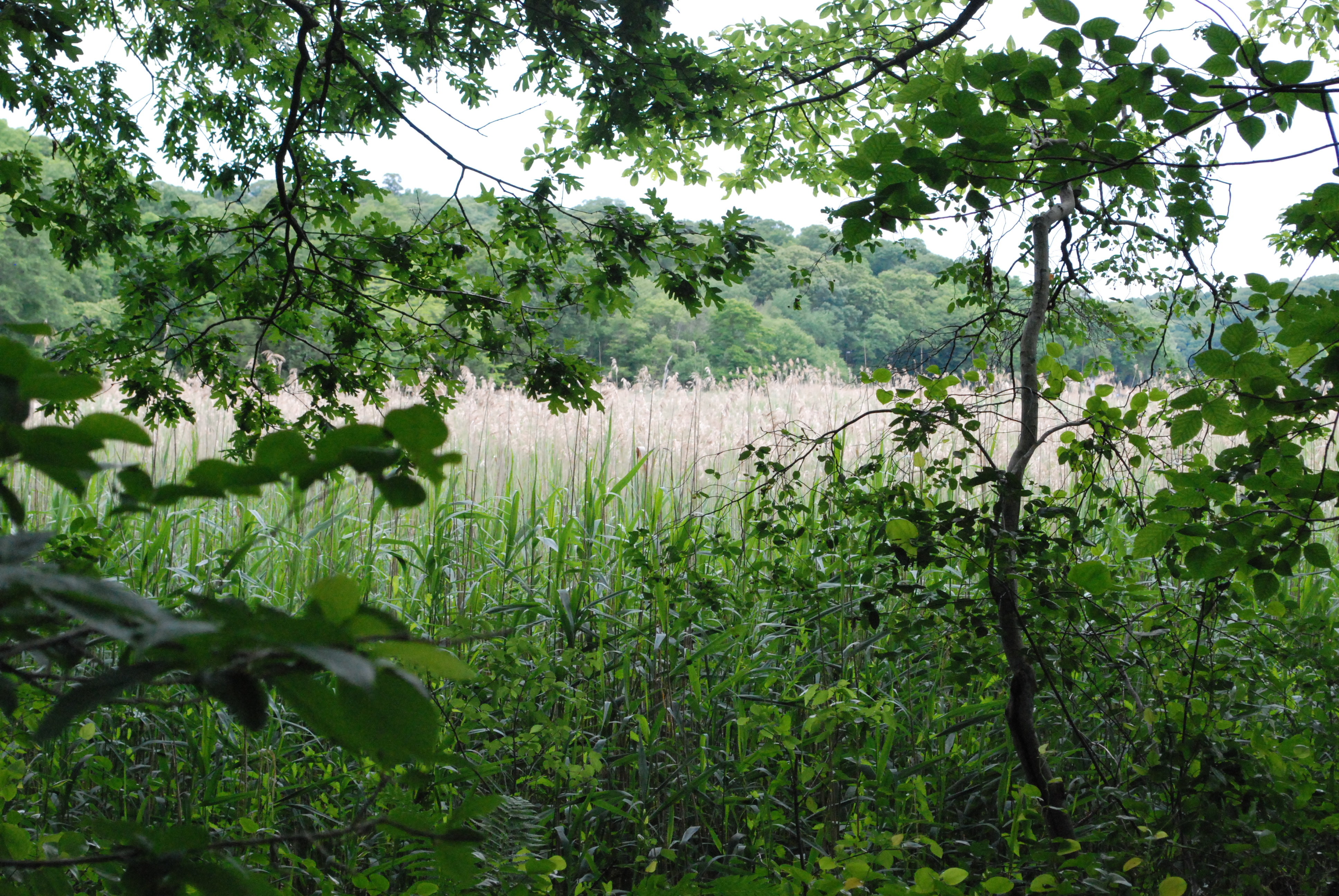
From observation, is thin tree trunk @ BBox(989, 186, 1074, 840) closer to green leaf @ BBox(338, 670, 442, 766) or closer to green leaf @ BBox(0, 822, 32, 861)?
green leaf @ BBox(338, 670, 442, 766)

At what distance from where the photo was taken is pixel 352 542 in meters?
3.22

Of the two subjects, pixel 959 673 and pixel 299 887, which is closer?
pixel 959 673

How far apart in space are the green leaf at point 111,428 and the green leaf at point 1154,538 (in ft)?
4.54

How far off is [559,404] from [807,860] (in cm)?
133

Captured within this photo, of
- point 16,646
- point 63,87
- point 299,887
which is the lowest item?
point 299,887

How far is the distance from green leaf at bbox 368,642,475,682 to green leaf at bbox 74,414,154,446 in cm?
15

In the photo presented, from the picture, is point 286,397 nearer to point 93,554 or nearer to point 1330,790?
point 93,554

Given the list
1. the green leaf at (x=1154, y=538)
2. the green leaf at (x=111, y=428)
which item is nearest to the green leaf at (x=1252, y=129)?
the green leaf at (x=1154, y=538)

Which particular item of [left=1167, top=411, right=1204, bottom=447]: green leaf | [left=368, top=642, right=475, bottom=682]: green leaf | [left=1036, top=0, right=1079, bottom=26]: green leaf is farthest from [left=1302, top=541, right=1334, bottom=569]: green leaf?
[left=368, top=642, right=475, bottom=682]: green leaf

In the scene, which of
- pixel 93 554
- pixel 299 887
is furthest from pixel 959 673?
pixel 93 554

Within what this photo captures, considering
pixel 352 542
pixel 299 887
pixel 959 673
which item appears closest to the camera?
pixel 959 673

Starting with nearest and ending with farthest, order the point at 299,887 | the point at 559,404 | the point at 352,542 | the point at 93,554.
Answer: the point at 299,887 → the point at 93,554 → the point at 559,404 → the point at 352,542

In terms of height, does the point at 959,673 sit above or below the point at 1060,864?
above

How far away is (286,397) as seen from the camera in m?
6.03
